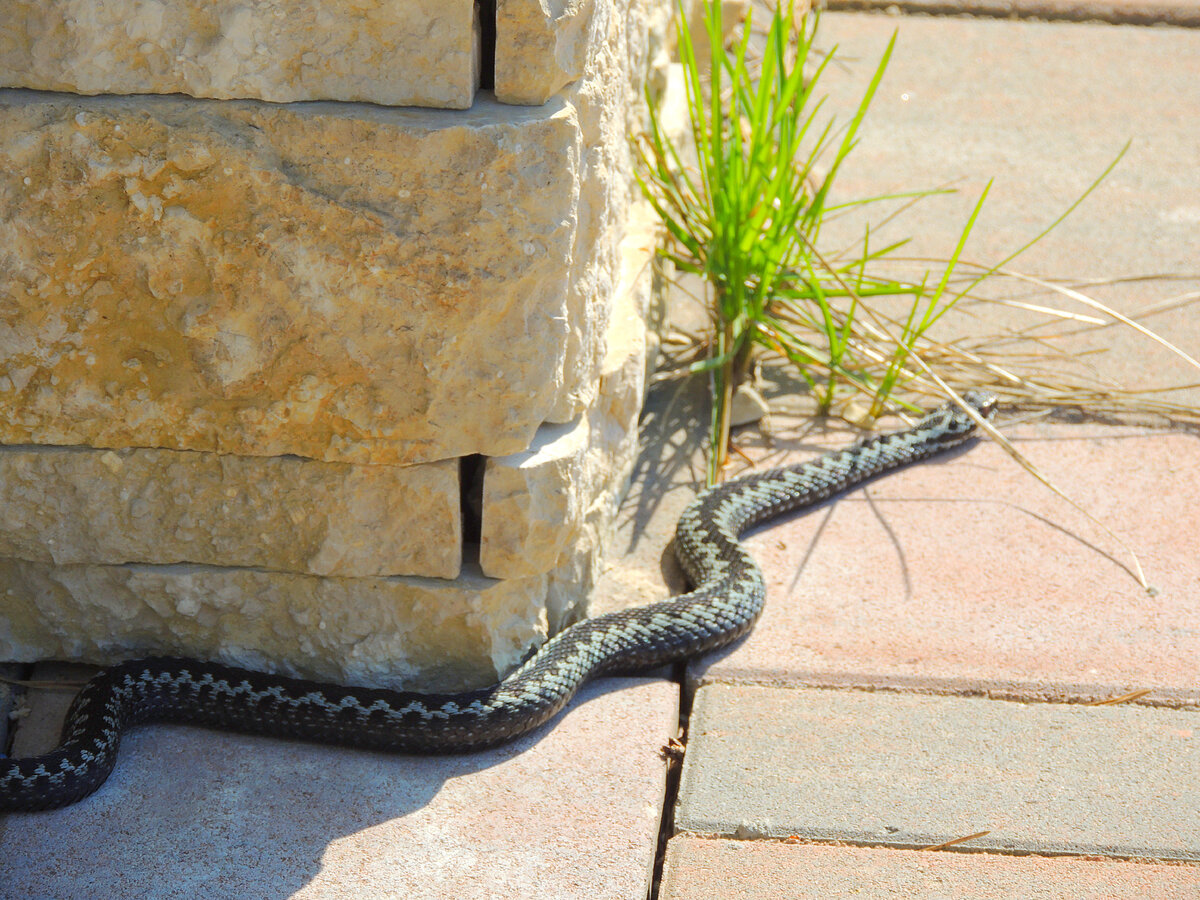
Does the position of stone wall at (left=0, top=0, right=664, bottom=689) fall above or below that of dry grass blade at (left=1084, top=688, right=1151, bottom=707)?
above

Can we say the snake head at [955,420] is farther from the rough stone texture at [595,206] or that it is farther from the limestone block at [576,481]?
the rough stone texture at [595,206]

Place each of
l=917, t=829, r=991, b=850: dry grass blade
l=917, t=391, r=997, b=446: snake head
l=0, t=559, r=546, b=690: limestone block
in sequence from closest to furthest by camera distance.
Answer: l=917, t=829, r=991, b=850: dry grass blade < l=0, t=559, r=546, b=690: limestone block < l=917, t=391, r=997, b=446: snake head

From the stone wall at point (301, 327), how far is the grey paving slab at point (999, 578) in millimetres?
832

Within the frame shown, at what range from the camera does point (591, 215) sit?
10.0 ft

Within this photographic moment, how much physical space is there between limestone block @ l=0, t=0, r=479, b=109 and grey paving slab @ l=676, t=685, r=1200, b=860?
5.81ft

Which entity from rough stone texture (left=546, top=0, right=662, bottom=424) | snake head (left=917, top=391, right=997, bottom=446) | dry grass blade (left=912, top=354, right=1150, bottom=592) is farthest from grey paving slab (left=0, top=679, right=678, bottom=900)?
snake head (left=917, top=391, right=997, bottom=446)

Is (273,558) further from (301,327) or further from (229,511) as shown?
(301,327)

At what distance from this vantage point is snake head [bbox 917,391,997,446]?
4.38 metres

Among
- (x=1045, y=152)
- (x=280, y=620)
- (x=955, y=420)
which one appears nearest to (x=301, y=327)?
(x=280, y=620)

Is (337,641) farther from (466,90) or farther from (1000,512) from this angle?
(1000,512)

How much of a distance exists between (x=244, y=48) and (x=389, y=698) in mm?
1577

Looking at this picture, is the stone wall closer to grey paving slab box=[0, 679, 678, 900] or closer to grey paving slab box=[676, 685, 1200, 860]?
grey paving slab box=[0, 679, 678, 900]

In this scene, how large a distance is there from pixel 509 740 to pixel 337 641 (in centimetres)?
53

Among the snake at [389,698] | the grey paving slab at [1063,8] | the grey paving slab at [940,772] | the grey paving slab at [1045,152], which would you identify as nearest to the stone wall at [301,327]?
the snake at [389,698]
